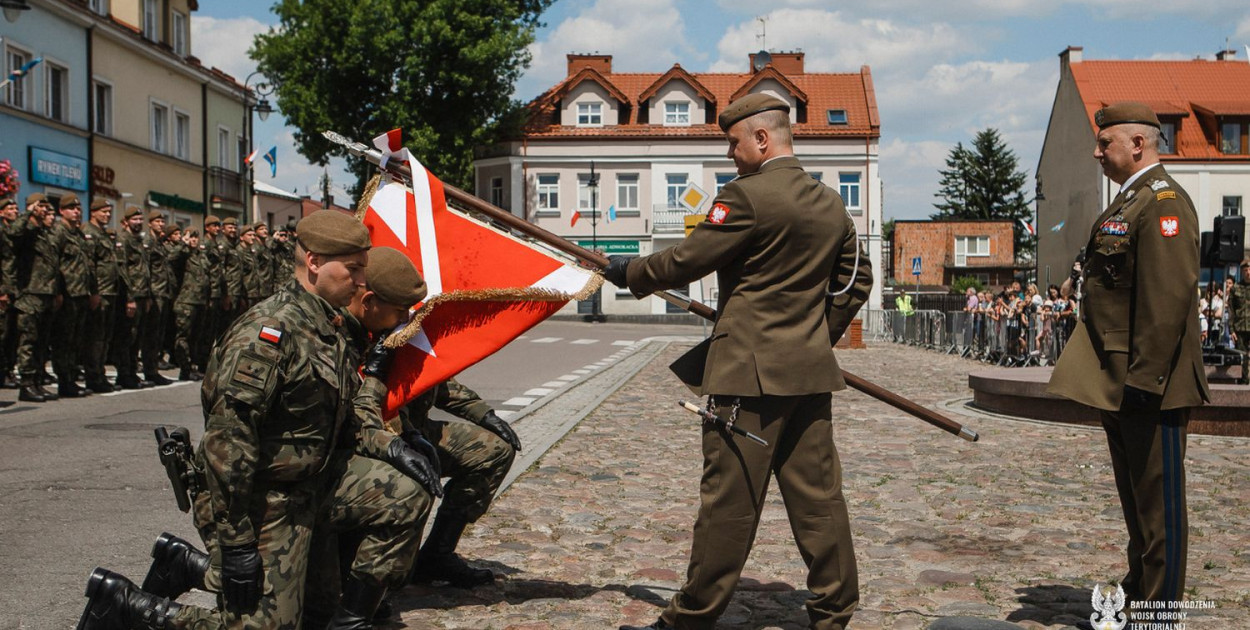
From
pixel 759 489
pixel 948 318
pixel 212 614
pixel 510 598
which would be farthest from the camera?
pixel 948 318

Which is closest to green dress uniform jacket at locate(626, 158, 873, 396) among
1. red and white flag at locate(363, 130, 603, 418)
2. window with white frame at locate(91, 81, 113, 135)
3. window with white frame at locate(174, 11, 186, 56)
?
red and white flag at locate(363, 130, 603, 418)

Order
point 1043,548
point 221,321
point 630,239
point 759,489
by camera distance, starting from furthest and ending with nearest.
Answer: point 630,239 → point 221,321 → point 1043,548 → point 759,489

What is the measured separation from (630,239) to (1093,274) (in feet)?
175

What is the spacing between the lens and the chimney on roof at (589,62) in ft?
205

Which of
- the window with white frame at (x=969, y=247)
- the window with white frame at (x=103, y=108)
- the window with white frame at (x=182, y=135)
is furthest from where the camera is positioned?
the window with white frame at (x=969, y=247)

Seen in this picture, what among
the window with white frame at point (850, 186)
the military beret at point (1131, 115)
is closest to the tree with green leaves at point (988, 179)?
the window with white frame at point (850, 186)

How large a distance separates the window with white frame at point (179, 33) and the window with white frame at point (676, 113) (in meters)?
26.0

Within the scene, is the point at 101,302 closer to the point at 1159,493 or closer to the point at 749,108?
the point at 749,108

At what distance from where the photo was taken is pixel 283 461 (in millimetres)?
3855

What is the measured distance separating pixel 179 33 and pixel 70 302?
91.6 feet

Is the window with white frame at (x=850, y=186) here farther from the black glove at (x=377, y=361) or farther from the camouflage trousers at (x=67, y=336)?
the black glove at (x=377, y=361)

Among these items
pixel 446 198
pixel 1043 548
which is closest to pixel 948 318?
pixel 1043 548

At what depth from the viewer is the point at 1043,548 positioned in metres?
6.42

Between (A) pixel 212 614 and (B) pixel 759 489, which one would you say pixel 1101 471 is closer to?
(B) pixel 759 489
